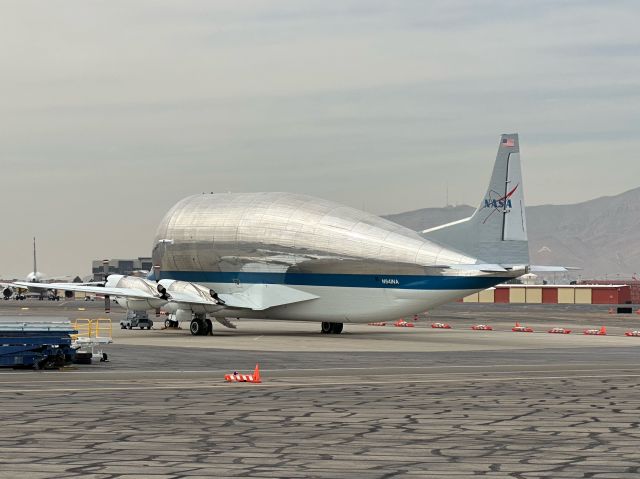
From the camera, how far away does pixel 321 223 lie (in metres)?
62.7

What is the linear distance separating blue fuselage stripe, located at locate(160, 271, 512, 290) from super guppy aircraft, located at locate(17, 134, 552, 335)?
6 cm

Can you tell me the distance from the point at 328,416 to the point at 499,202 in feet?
112

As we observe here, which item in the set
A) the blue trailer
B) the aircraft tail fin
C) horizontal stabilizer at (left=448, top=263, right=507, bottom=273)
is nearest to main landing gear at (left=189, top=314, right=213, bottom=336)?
the aircraft tail fin

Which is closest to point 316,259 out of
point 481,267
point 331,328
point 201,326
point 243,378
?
point 331,328

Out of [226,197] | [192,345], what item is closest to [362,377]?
[192,345]

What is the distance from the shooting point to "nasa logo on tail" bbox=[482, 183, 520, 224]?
57219mm

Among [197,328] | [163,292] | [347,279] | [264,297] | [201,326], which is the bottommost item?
[197,328]

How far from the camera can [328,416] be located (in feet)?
81.9

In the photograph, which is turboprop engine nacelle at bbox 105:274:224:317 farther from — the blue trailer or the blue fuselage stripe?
the blue trailer

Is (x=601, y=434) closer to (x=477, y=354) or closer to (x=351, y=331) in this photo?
(x=477, y=354)

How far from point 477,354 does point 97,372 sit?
59.0 feet

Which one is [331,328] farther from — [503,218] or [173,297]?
[503,218]

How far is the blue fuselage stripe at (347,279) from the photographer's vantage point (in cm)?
5528

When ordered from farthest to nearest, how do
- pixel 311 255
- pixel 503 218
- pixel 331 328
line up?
pixel 331 328 → pixel 311 255 → pixel 503 218
